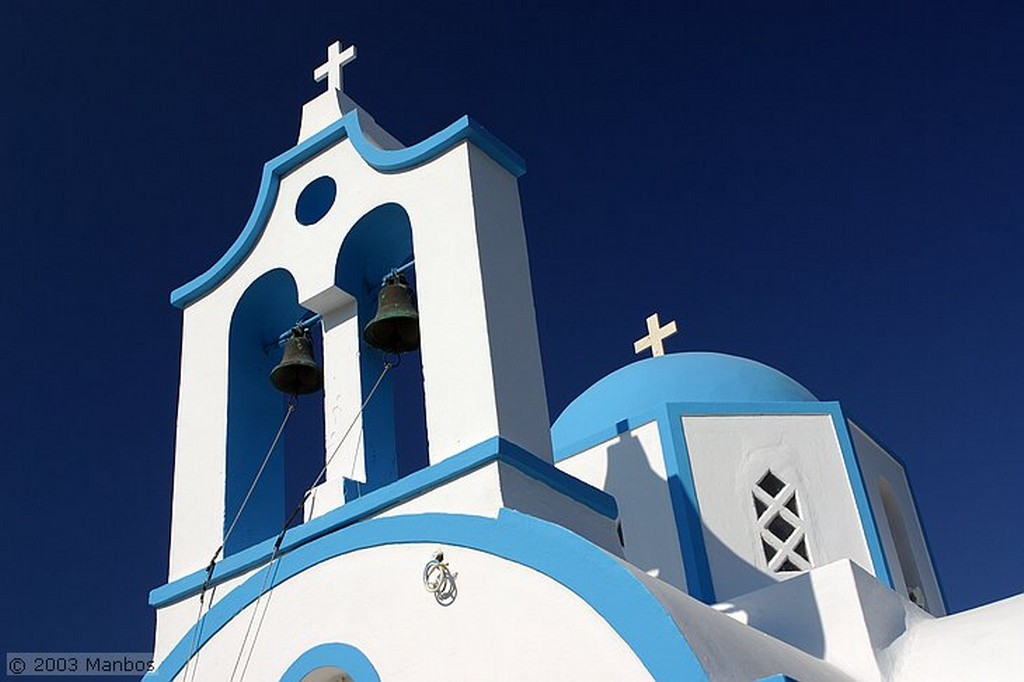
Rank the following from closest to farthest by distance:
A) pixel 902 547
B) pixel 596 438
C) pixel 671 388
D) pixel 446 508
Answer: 1. pixel 446 508
2. pixel 596 438
3. pixel 671 388
4. pixel 902 547

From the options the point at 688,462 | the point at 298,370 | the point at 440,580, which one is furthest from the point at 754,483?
the point at 440,580

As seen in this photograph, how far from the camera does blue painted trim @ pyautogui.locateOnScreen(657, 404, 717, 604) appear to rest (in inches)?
301

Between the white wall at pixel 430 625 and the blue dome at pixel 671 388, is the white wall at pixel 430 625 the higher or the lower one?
the lower one

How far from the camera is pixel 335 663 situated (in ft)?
17.0

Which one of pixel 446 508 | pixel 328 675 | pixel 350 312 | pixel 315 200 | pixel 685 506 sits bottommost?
pixel 328 675

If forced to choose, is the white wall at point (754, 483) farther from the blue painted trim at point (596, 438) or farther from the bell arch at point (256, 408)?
the bell arch at point (256, 408)

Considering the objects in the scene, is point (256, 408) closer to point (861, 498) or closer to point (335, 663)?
point (335, 663)

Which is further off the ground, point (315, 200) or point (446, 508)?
point (315, 200)

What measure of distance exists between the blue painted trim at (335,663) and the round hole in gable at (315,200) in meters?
2.50

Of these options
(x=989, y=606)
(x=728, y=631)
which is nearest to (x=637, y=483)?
(x=989, y=606)

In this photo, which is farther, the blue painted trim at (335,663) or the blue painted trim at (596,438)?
the blue painted trim at (596,438)

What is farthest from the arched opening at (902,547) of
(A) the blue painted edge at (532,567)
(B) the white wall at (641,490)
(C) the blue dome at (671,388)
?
(A) the blue painted edge at (532,567)

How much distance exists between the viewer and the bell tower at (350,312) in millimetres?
5523

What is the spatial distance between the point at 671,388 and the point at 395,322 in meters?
3.36
